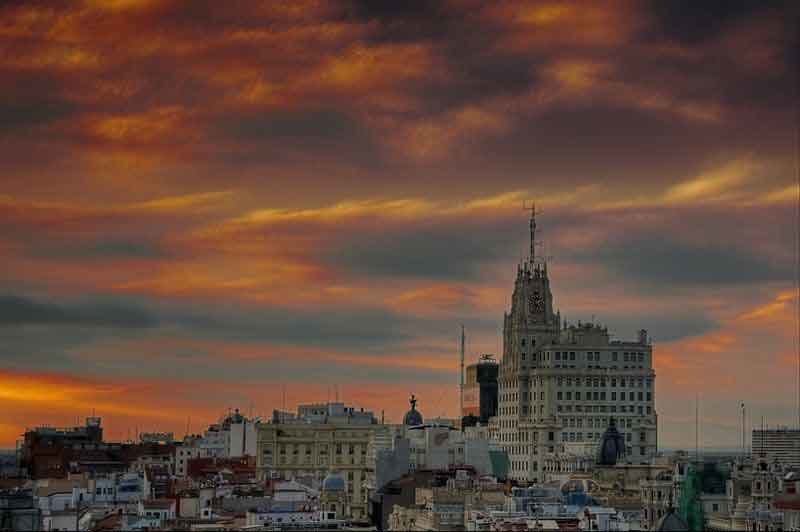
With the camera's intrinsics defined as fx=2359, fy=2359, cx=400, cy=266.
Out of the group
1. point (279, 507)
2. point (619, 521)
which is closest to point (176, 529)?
point (279, 507)

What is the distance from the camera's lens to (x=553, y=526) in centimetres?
15438

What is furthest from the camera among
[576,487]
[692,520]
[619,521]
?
[576,487]

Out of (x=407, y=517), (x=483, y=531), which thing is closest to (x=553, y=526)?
(x=483, y=531)

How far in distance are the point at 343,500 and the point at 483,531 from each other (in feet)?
139

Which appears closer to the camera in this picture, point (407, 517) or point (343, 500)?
point (407, 517)

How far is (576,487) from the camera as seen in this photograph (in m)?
189

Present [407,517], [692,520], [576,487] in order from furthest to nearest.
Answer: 1. [576,487]
2. [407,517]
3. [692,520]

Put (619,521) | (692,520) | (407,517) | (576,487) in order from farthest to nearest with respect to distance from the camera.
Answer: (576,487) < (407,517) < (619,521) < (692,520)

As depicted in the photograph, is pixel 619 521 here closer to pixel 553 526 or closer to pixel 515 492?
pixel 553 526

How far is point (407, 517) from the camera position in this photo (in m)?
176

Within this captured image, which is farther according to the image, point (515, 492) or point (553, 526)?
point (515, 492)

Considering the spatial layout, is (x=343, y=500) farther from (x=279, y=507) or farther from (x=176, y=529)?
(x=176, y=529)

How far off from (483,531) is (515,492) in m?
25.8

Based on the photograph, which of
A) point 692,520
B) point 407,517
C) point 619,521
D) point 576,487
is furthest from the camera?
point 576,487
